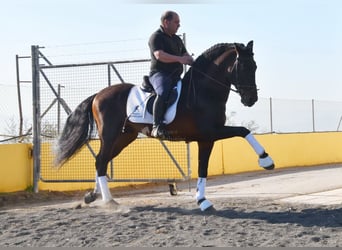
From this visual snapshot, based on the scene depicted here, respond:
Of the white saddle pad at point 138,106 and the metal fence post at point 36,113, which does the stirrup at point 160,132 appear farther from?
the metal fence post at point 36,113

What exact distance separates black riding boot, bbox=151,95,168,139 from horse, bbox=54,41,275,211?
10cm

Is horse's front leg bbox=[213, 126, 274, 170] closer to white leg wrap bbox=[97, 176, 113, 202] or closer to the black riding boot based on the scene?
the black riding boot

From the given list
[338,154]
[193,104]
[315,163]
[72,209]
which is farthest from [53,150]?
[338,154]

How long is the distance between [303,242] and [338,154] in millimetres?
17224

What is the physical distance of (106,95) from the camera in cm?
939

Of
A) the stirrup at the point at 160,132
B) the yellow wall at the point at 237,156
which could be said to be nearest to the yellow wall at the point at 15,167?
the yellow wall at the point at 237,156

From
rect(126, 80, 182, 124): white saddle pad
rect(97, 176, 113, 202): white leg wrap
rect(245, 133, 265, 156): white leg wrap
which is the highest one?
rect(126, 80, 182, 124): white saddle pad

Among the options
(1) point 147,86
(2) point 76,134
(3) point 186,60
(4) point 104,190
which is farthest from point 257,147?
(2) point 76,134

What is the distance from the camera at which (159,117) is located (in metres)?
8.49

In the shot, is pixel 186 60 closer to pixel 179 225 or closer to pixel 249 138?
pixel 249 138

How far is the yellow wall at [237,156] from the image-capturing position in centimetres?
1244

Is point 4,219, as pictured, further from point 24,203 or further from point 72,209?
point 24,203

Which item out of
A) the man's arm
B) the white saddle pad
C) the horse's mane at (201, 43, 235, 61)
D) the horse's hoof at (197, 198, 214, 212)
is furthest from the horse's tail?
the horse's hoof at (197, 198, 214, 212)

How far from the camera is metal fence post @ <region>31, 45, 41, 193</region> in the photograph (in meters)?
12.5
